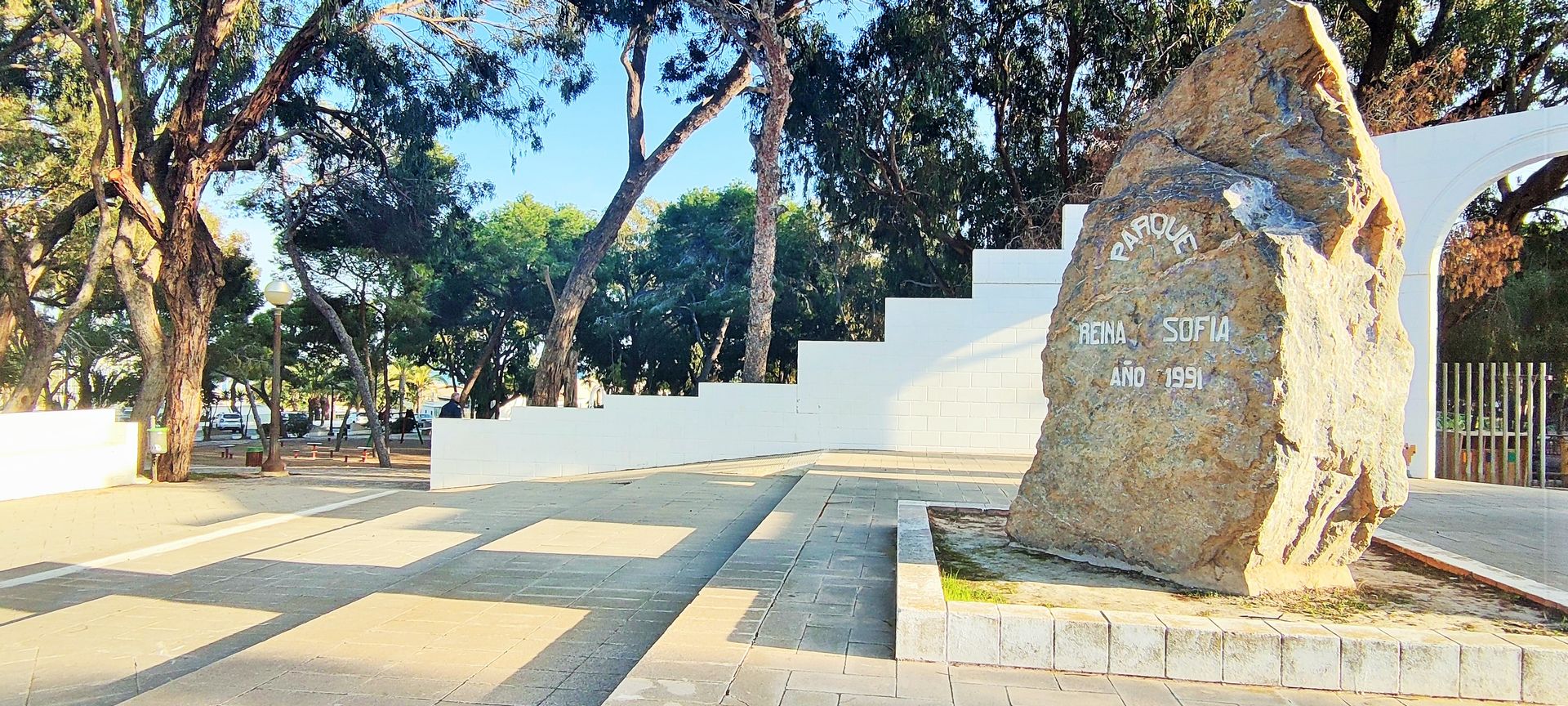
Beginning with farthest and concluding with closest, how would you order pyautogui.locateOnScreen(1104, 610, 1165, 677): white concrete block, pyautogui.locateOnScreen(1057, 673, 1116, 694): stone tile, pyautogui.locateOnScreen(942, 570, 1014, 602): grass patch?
pyautogui.locateOnScreen(942, 570, 1014, 602): grass patch, pyautogui.locateOnScreen(1104, 610, 1165, 677): white concrete block, pyautogui.locateOnScreen(1057, 673, 1116, 694): stone tile

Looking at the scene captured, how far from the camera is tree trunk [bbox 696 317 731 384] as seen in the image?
24.2 meters

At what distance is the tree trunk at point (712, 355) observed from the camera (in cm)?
2423

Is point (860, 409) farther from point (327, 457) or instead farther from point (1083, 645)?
point (327, 457)

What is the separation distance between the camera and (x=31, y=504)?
9992mm

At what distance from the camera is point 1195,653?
11.3 ft

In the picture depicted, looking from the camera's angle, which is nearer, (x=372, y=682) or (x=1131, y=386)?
(x=372, y=682)

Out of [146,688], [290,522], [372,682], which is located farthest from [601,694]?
[290,522]

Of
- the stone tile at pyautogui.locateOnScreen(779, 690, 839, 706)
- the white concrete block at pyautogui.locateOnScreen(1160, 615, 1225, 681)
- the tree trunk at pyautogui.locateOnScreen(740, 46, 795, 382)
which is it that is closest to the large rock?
the white concrete block at pyautogui.locateOnScreen(1160, 615, 1225, 681)

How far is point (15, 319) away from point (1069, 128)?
64.3ft

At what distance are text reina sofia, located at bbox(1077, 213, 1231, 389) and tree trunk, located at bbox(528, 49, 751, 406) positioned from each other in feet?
38.4

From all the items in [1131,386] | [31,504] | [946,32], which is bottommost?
[31,504]

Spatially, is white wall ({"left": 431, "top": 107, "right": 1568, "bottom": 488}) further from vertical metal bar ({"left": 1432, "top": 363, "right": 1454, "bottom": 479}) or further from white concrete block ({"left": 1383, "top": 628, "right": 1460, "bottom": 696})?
white concrete block ({"left": 1383, "top": 628, "right": 1460, "bottom": 696})

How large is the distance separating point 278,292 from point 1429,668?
14.7 m

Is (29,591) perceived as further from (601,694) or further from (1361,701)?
(1361,701)
